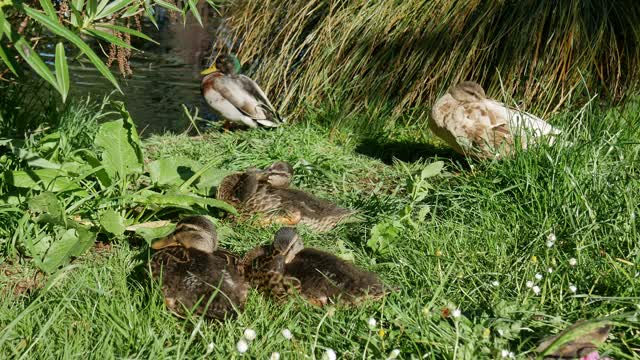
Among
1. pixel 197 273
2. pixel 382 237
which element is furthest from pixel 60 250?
pixel 382 237

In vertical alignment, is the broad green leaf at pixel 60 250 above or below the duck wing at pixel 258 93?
above

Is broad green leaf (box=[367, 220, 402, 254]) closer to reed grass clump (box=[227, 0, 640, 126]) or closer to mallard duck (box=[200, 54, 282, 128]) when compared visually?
reed grass clump (box=[227, 0, 640, 126])

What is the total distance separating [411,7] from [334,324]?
4375 millimetres

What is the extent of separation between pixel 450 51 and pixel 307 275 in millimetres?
3628

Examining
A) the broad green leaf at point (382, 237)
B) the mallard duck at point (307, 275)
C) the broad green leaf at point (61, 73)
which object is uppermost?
the broad green leaf at point (61, 73)

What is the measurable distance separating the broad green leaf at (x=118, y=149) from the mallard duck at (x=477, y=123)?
Answer: 85.0 inches

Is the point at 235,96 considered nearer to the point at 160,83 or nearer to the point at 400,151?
the point at 400,151

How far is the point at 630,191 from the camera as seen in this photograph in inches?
154

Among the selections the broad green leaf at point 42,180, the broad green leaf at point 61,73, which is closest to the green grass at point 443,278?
the broad green leaf at point 42,180

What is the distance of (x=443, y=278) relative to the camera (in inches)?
132

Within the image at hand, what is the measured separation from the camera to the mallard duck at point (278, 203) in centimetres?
469

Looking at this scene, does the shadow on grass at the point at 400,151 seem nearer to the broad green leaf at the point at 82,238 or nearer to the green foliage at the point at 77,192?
the green foliage at the point at 77,192

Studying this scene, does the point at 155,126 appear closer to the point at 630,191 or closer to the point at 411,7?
the point at 411,7

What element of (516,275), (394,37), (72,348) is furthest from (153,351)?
(394,37)
